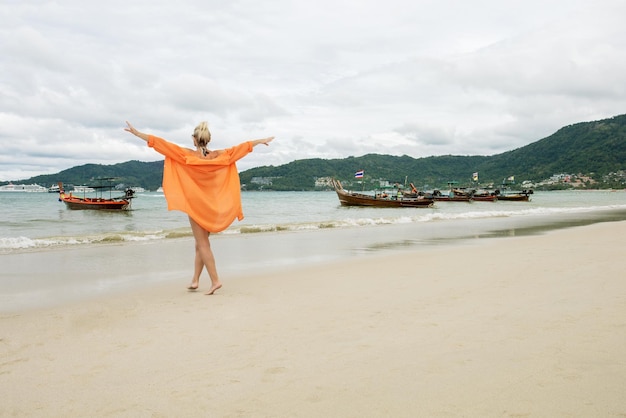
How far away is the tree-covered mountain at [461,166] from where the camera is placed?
459ft

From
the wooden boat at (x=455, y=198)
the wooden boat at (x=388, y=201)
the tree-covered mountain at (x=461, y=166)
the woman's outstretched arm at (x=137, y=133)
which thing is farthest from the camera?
the tree-covered mountain at (x=461, y=166)

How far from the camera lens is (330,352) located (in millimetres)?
3754

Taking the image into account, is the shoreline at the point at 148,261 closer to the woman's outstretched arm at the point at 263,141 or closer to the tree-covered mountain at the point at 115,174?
the woman's outstretched arm at the point at 263,141

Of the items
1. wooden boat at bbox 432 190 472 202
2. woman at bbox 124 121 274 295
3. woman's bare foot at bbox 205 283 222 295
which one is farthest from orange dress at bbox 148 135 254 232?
wooden boat at bbox 432 190 472 202

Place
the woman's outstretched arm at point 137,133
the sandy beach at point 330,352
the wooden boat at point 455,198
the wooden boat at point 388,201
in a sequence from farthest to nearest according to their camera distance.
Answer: the wooden boat at point 455,198
the wooden boat at point 388,201
the woman's outstretched arm at point 137,133
the sandy beach at point 330,352

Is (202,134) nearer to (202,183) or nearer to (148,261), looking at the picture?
(202,183)

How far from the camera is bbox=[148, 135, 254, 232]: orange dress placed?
6.31m

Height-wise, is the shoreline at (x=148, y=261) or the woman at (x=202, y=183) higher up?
the woman at (x=202, y=183)

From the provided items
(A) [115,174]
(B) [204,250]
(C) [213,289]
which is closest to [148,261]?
(B) [204,250]

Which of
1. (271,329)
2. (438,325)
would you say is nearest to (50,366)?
(271,329)

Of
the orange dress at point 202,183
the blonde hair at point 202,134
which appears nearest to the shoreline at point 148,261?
the orange dress at point 202,183

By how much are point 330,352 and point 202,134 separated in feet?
12.5

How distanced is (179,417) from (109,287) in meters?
5.08

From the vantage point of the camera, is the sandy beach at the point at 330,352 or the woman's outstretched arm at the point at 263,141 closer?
the sandy beach at the point at 330,352
